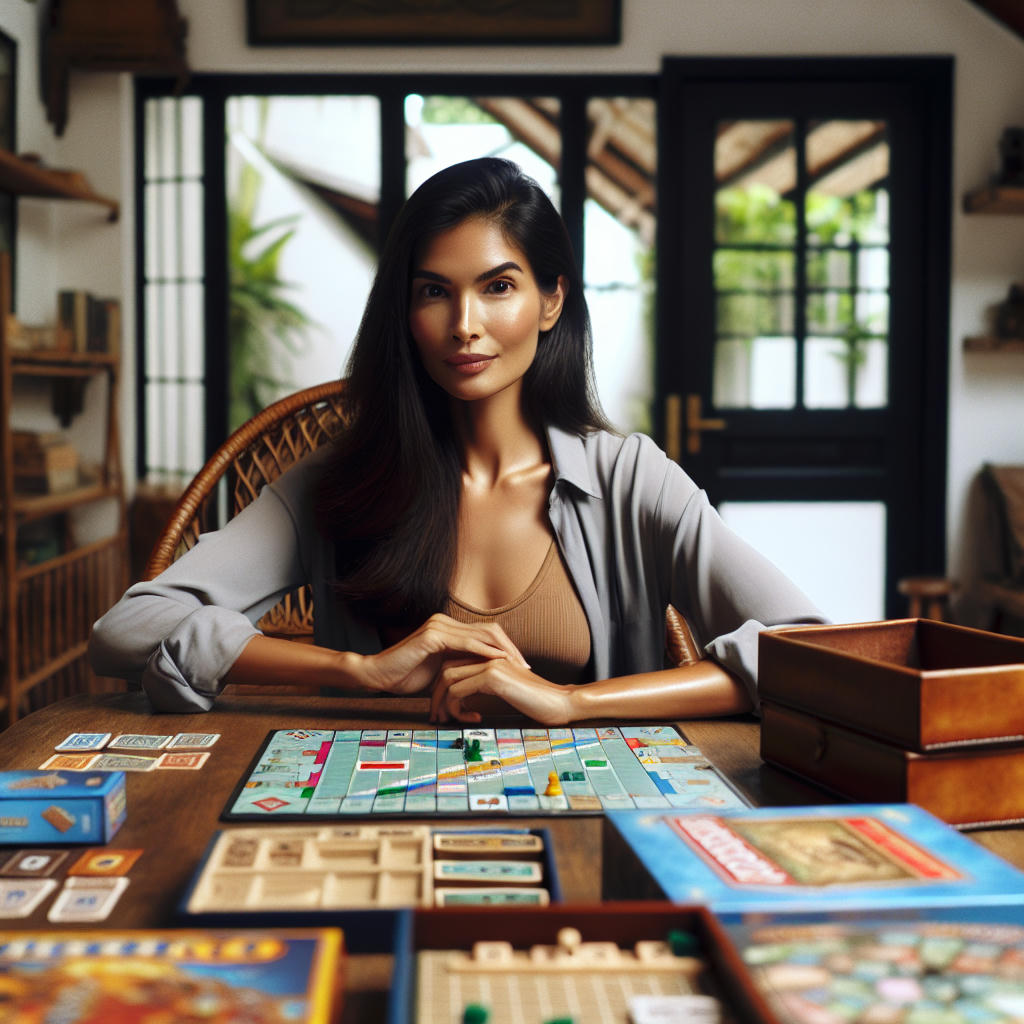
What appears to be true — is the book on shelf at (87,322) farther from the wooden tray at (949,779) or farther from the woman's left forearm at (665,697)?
the wooden tray at (949,779)

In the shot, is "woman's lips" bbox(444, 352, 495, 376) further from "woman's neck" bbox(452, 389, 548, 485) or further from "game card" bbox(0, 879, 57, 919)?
"game card" bbox(0, 879, 57, 919)

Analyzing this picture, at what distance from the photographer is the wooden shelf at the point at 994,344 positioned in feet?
12.4

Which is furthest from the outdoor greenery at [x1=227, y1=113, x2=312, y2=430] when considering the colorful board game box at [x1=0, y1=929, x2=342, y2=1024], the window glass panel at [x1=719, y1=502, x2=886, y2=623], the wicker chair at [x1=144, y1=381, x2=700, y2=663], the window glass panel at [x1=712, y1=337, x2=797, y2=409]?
the colorful board game box at [x1=0, y1=929, x2=342, y2=1024]

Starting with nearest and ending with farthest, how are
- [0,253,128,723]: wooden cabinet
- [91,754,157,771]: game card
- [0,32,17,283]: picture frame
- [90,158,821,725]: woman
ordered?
1. [91,754,157,771]: game card
2. [90,158,821,725]: woman
3. [0,253,128,723]: wooden cabinet
4. [0,32,17,283]: picture frame

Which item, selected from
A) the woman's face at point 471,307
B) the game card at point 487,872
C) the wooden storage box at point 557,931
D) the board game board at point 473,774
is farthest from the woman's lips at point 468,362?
the wooden storage box at point 557,931

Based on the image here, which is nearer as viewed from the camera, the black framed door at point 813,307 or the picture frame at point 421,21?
the picture frame at point 421,21

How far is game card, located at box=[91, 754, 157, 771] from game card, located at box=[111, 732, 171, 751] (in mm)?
28

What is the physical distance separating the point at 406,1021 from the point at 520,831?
0.28 metres

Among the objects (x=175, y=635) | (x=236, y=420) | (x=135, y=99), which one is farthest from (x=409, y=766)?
(x=135, y=99)

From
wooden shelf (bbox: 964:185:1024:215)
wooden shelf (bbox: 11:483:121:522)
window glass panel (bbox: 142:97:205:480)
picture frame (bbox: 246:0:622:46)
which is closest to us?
wooden shelf (bbox: 11:483:121:522)

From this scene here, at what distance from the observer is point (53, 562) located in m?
3.20

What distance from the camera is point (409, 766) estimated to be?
982mm

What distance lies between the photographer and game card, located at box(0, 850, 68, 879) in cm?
73

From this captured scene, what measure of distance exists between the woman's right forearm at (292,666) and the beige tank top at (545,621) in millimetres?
256
